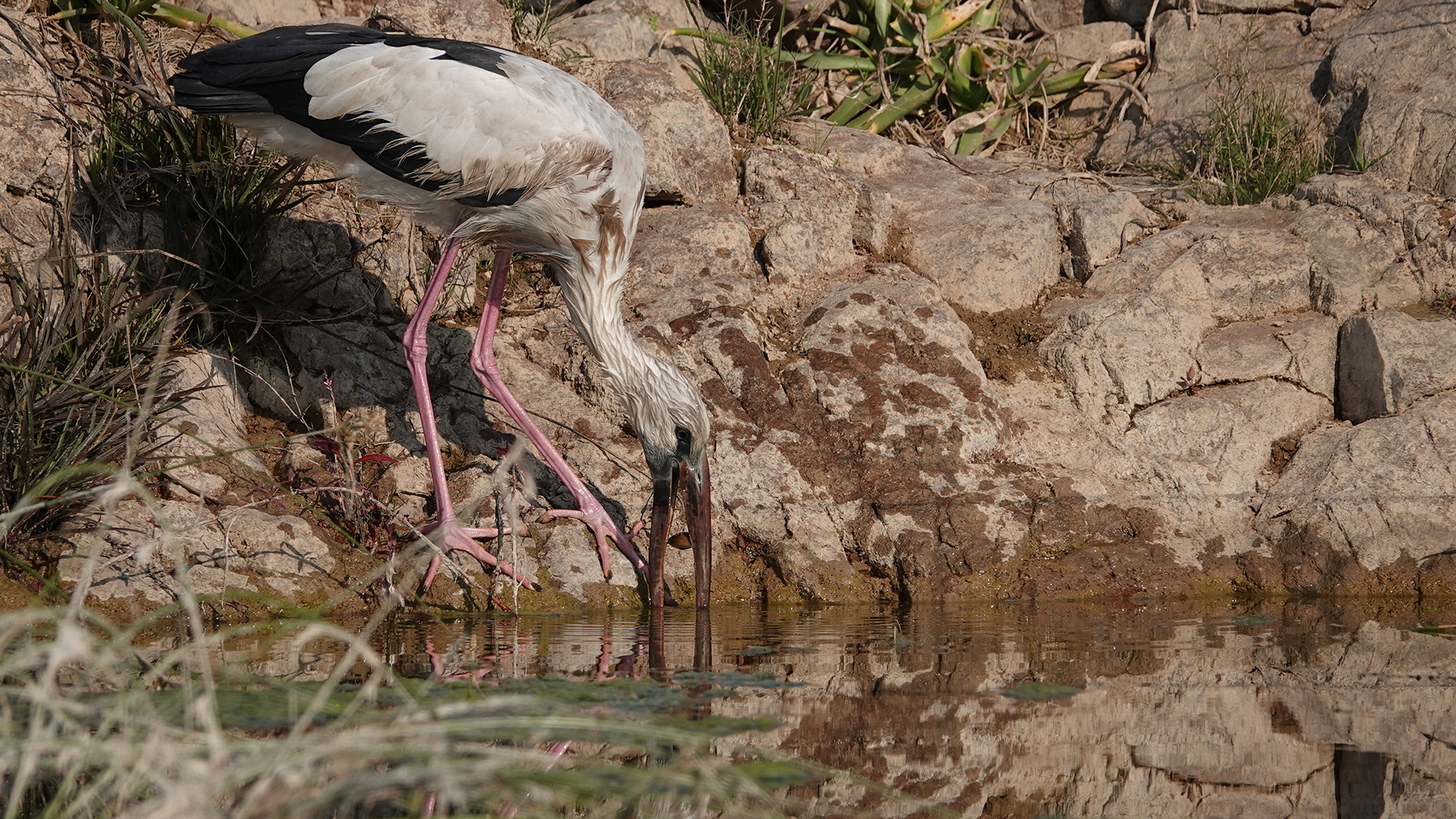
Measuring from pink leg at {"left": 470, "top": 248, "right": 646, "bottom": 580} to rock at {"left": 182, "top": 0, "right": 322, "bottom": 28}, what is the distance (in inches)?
112

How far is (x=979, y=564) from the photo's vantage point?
16.8 feet

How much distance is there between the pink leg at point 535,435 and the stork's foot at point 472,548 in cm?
29

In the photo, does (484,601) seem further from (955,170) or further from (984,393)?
(955,170)

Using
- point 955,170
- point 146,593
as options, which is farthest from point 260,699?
point 955,170

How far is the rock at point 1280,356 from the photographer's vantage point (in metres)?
5.97

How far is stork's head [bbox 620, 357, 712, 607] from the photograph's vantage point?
191 inches

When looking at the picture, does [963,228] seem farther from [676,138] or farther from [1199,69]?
[1199,69]

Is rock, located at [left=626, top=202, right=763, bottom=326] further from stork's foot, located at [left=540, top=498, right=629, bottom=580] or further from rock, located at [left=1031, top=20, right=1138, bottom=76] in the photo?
rock, located at [left=1031, top=20, right=1138, bottom=76]

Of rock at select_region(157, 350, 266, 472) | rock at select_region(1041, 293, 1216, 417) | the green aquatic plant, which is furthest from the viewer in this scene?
rock at select_region(1041, 293, 1216, 417)

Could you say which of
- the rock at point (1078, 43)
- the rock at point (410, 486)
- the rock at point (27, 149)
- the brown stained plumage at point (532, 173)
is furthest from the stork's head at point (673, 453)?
the rock at point (1078, 43)

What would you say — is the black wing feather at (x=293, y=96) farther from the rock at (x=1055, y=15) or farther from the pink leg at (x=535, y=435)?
the rock at (x=1055, y=15)

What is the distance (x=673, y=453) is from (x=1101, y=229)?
311 cm

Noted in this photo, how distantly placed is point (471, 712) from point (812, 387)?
3.50 meters

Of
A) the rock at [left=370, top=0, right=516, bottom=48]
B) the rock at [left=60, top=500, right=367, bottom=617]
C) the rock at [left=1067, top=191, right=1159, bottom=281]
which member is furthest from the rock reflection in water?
the rock at [left=370, top=0, right=516, bottom=48]
